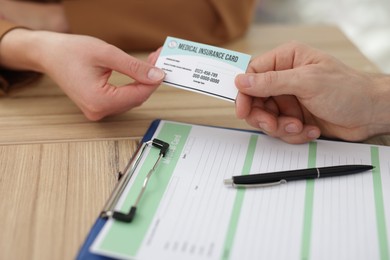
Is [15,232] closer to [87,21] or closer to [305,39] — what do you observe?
[87,21]

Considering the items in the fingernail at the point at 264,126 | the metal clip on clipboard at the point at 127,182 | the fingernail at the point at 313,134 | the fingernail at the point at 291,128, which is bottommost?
the metal clip on clipboard at the point at 127,182

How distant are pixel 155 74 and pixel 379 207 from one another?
36 centimetres

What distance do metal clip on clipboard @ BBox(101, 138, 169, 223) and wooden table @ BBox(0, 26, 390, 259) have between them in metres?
0.02

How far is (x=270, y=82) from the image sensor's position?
665mm

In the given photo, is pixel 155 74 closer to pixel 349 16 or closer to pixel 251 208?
pixel 251 208

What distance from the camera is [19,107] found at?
2.61ft

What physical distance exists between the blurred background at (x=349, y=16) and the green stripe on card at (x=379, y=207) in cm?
98

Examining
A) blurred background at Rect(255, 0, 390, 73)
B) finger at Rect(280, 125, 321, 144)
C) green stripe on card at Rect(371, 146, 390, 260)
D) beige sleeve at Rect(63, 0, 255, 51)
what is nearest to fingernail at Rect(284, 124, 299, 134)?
finger at Rect(280, 125, 321, 144)

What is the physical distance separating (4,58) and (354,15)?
1293mm

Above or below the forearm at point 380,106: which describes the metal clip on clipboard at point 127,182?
below

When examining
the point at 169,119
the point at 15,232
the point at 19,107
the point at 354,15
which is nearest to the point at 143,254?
the point at 15,232

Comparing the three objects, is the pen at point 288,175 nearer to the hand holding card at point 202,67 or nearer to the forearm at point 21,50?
the hand holding card at point 202,67

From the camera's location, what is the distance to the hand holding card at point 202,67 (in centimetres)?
68

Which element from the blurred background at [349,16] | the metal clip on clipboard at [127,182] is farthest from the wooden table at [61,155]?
the blurred background at [349,16]
